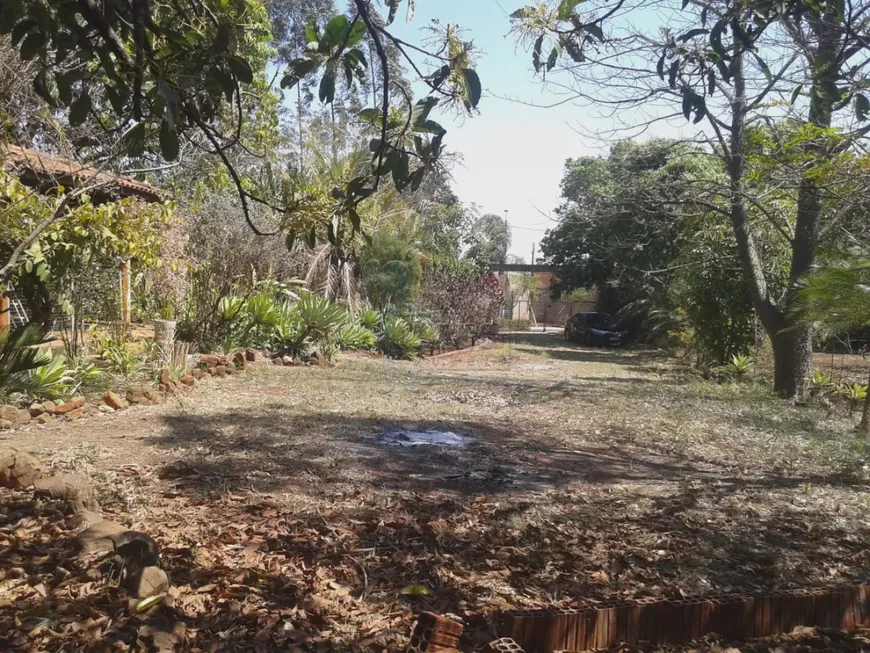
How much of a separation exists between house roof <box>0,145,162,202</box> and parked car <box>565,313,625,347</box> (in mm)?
19866

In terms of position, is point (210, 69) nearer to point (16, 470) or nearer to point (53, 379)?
point (16, 470)

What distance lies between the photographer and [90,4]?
293 centimetres

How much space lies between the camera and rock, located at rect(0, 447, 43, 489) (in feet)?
15.7

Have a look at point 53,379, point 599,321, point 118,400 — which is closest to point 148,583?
point 53,379

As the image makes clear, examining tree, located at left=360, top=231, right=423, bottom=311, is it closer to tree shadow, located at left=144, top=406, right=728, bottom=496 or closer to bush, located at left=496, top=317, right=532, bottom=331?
tree shadow, located at left=144, top=406, right=728, bottom=496

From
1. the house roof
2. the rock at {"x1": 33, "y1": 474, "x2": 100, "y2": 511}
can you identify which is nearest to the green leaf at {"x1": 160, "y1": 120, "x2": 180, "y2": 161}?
the rock at {"x1": 33, "y1": 474, "x2": 100, "y2": 511}

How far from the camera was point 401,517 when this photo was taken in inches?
185

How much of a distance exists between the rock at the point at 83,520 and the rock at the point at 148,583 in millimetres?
882

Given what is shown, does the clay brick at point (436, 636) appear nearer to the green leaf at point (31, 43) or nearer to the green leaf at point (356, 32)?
the green leaf at point (356, 32)

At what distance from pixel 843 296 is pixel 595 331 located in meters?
19.5

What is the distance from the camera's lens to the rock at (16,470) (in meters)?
4.79

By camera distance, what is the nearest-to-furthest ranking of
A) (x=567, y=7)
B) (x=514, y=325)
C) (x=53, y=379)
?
(x=567, y=7)
(x=53, y=379)
(x=514, y=325)

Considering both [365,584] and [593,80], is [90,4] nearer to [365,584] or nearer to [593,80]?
[365,584]

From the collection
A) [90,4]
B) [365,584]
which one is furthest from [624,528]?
[90,4]
